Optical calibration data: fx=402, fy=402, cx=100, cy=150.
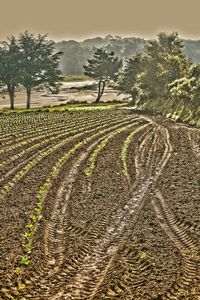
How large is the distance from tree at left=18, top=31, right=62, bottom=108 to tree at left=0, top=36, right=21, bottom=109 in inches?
47.3

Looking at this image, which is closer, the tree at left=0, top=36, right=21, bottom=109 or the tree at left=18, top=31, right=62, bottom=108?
the tree at left=0, top=36, right=21, bottom=109

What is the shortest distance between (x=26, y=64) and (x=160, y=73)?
108 ft

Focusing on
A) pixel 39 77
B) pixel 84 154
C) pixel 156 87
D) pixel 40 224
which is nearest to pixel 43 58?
pixel 39 77

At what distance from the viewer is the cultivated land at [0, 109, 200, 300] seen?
42.9 feet

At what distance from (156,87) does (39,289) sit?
66.1m

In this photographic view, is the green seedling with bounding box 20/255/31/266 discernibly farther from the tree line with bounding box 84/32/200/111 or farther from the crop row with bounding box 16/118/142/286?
the tree line with bounding box 84/32/200/111

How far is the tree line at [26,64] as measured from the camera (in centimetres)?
8988

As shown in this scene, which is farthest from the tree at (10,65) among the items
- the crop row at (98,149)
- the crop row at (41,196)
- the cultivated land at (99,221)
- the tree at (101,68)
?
the cultivated land at (99,221)

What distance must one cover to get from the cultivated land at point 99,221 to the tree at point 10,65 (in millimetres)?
55784

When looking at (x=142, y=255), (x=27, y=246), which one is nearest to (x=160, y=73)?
(x=142, y=255)

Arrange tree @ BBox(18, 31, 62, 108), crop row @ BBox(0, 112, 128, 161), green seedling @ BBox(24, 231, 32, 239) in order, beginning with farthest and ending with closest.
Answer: tree @ BBox(18, 31, 62, 108)
crop row @ BBox(0, 112, 128, 161)
green seedling @ BBox(24, 231, 32, 239)

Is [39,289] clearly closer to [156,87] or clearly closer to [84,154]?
[84,154]

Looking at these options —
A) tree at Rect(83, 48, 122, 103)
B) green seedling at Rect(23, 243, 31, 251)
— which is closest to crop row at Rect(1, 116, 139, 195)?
green seedling at Rect(23, 243, 31, 251)

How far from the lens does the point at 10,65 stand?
89.6 m
